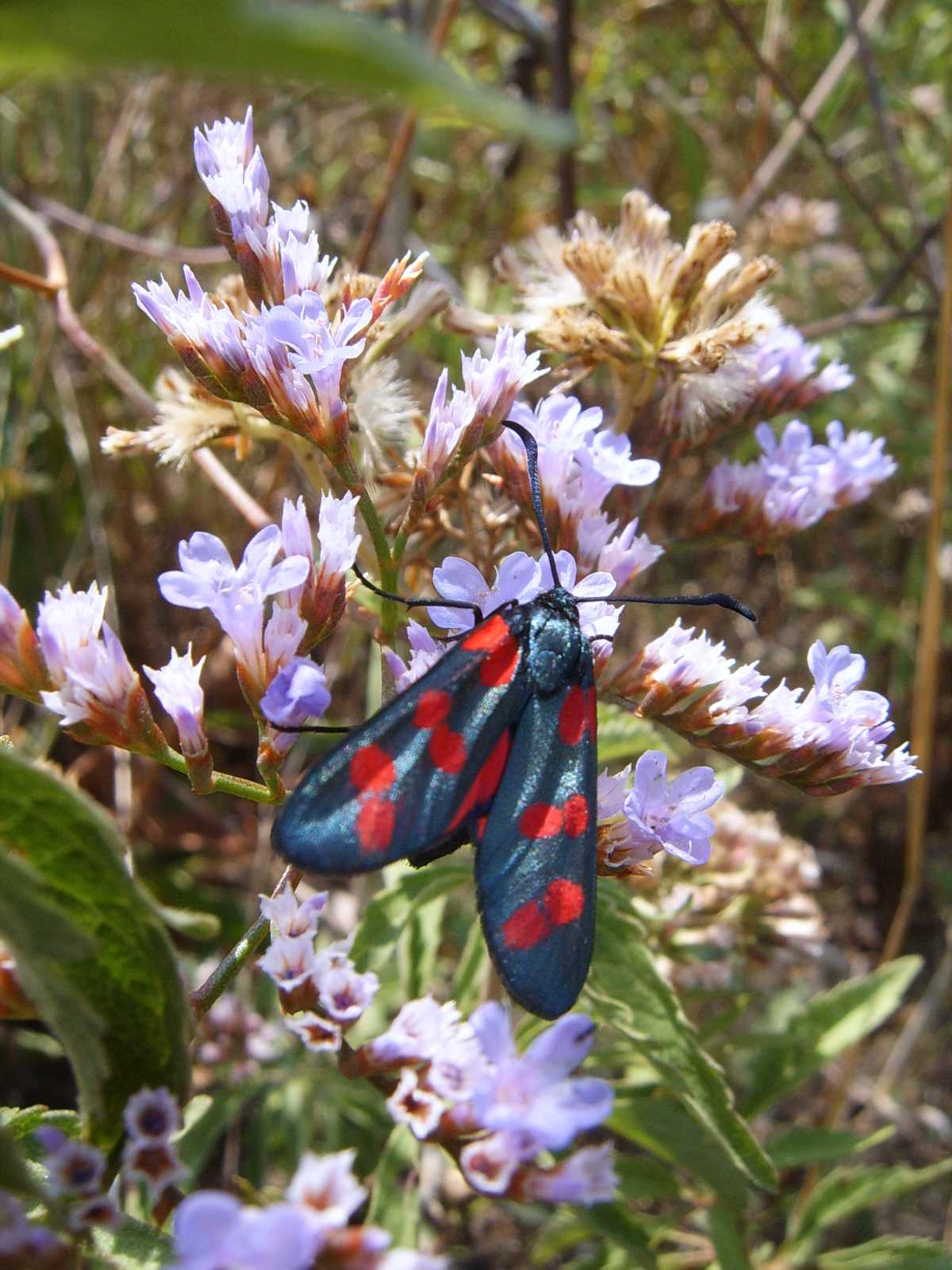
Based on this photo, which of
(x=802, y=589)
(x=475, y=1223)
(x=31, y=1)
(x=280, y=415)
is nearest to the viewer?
(x=31, y=1)

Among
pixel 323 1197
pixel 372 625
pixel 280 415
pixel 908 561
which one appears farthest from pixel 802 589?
pixel 323 1197

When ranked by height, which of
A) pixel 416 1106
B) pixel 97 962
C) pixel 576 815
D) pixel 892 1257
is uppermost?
pixel 576 815

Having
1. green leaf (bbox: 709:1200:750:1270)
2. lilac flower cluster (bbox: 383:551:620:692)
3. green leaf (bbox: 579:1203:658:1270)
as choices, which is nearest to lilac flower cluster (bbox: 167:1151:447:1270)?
lilac flower cluster (bbox: 383:551:620:692)

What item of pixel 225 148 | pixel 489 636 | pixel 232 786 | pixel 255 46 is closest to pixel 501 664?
pixel 489 636

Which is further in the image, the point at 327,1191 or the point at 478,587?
the point at 478,587

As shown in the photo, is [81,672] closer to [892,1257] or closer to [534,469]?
[534,469]

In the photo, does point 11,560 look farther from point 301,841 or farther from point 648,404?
point 301,841

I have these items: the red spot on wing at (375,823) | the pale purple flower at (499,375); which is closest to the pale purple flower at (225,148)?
the pale purple flower at (499,375)
